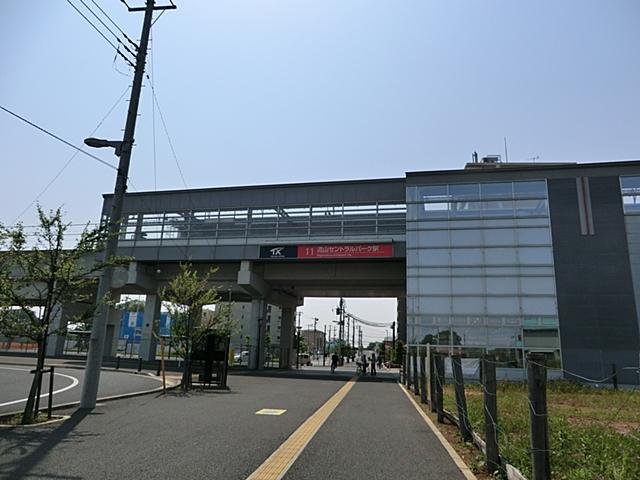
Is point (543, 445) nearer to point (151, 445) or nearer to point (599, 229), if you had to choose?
point (151, 445)

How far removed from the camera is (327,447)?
271 inches

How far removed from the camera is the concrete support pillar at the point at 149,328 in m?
33.8

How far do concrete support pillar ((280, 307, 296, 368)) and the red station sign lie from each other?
42.3 feet

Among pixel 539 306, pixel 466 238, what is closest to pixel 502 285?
pixel 539 306

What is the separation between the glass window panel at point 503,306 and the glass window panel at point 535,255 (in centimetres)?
227

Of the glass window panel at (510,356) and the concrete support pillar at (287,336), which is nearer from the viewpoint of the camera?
the glass window panel at (510,356)

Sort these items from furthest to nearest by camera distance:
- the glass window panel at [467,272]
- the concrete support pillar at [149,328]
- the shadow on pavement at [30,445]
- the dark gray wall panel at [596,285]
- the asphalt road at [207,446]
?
the concrete support pillar at [149,328] < the glass window panel at [467,272] < the dark gray wall panel at [596,285] < the asphalt road at [207,446] < the shadow on pavement at [30,445]

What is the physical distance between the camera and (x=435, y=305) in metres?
26.1

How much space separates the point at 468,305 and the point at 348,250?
7.74 m

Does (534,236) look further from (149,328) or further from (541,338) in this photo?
(149,328)

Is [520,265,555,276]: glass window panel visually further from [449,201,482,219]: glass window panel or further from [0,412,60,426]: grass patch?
[0,412,60,426]: grass patch

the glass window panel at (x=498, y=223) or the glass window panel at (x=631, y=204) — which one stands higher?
the glass window panel at (x=631, y=204)

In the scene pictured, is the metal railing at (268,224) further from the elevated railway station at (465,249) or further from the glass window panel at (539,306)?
the glass window panel at (539,306)

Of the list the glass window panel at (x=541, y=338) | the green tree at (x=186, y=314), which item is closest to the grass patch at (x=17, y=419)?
the green tree at (x=186, y=314)
